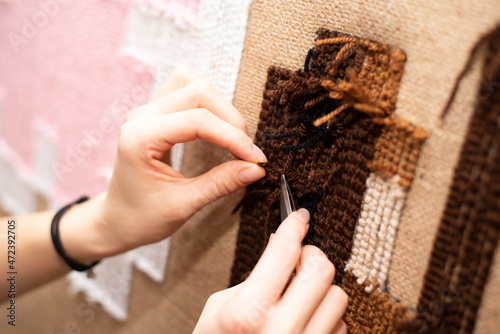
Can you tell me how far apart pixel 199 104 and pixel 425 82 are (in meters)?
0.29

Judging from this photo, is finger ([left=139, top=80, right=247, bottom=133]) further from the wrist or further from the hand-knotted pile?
the wrist

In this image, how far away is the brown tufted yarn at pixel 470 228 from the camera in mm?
347

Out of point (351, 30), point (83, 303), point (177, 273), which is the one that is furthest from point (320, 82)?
point (83, 303)

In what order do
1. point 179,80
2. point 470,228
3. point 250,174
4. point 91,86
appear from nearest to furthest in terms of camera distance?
point 470,228 < point 250,174 < point 179,80 < point 91,86

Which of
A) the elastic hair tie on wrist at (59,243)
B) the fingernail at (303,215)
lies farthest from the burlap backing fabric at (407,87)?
the elastic hair tie on wrist at (59,243)

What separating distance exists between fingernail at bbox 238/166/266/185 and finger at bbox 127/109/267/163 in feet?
0.04

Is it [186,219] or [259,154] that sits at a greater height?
[259,154]

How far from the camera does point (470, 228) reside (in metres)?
0.37

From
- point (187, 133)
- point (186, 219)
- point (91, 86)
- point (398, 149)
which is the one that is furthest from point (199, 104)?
point (91, 86)

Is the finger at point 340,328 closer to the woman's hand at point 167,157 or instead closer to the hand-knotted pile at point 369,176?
the hand-knotted pile at point 369,176

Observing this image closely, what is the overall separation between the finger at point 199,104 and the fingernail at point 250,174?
68 mm

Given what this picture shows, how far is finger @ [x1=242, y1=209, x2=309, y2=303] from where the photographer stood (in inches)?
15.4

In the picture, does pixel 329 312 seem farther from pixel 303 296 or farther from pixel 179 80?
pixel 179 80

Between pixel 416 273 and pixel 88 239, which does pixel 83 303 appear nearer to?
pixel 88 239
